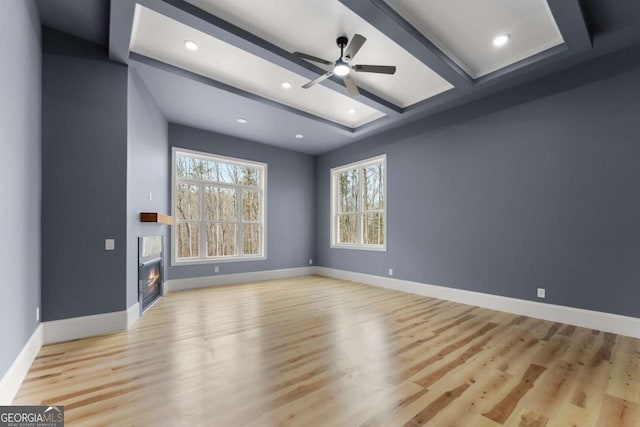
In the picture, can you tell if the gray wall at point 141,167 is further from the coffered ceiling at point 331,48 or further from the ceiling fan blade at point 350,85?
the ceiling fan blade at point 350,85

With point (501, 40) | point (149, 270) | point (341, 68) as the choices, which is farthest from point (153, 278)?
point (501, 40)

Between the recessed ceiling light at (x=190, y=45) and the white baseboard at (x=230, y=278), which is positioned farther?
the white baseboard at (x=230, y=278)

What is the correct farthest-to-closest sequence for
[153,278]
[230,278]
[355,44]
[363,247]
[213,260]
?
[363,247] → [230,278] → [213,260] → [153,278] → [355,44]

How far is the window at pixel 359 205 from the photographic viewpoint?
6125 millimetres

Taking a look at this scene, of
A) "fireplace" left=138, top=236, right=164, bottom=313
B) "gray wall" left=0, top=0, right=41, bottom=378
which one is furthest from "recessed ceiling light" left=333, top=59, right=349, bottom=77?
"fireplace" left=138, top=236, right=164, bottom=313

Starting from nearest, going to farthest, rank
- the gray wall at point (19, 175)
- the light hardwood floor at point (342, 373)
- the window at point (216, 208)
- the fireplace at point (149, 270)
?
the light hardwood floor at point (342, 373)
the gray wall at point (19, 175)
the fireplace at point (149, 270)
the window at point (216, 208)

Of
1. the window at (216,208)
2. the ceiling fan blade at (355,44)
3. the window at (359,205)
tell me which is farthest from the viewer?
the window at (359,205)

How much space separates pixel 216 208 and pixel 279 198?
155cm

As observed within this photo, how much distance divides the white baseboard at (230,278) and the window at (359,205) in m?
1.21

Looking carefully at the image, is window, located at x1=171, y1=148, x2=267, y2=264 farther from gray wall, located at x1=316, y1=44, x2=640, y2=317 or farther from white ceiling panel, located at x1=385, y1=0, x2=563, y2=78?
white ceiling panel, located at x1=385, y1=0, x2=563, y2=78

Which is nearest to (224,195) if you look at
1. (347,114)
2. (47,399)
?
(347,114)

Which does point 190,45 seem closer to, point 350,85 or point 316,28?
point 316,28

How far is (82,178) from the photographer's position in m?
3.11

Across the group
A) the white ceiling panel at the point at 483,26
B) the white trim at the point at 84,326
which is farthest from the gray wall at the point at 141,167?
the white ceiling panel at the point at 483,26
